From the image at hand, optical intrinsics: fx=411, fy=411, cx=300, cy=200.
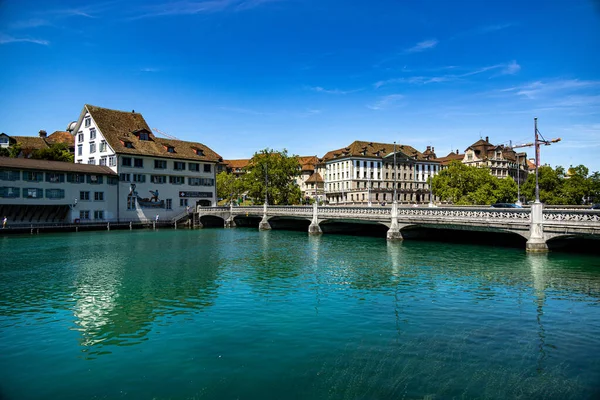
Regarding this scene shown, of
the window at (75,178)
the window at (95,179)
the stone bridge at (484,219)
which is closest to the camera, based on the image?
the stone bridge at (484,219)

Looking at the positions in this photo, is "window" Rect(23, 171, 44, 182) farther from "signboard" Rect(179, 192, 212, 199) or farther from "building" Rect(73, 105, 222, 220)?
"signboard" Rect(179, 192, 212, 199)

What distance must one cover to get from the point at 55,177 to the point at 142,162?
13.4 metres

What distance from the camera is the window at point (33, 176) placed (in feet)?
180

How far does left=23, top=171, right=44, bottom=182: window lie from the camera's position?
54816 millimetres

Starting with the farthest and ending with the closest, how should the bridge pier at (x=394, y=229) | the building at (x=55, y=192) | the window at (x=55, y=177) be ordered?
the window at (x=55, y=177) → the building at (x=55, y=192) → the bridge pier at (x=394, y=229)

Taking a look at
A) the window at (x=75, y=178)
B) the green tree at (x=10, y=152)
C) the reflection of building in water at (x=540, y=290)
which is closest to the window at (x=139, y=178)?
the window at (x=75, y=178)

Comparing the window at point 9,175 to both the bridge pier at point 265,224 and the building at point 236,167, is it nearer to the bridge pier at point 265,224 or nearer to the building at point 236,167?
the bridge pier at point 265,224

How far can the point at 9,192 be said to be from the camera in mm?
53219

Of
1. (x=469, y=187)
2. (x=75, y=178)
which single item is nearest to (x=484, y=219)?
(x=469, y=187)

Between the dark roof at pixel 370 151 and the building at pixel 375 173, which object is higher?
the dark roof at pixel 370 151

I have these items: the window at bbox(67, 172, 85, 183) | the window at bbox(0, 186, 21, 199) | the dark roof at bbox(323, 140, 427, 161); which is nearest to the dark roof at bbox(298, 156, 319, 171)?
the dark roof at bbox(323, 140, 427, 161)

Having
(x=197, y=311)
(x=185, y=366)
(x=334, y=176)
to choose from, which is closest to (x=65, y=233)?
(x=197, y=311)

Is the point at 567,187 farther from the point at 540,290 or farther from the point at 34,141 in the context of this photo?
the point at 34,141

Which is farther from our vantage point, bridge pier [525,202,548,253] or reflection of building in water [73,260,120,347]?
bridge pier [525,202,548,253]
